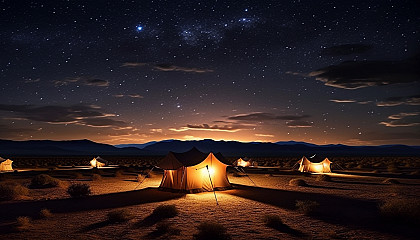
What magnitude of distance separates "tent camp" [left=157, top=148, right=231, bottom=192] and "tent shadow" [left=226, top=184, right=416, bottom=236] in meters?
1.21

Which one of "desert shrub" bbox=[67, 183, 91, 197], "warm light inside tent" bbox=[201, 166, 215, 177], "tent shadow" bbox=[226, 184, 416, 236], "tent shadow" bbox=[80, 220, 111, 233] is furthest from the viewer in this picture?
"warm light inside tent" bbox=[201, 166, 215, 177]

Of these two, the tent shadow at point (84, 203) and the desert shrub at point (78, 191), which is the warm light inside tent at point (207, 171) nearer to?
the tent shadow at point (84, 203)

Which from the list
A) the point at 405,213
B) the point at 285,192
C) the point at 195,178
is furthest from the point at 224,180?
the point at 405,213

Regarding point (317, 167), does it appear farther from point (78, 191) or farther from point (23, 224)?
point (23, 224)

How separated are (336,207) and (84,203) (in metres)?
11.5

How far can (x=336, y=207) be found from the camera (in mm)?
12945

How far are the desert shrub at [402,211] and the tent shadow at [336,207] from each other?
0.39 meters

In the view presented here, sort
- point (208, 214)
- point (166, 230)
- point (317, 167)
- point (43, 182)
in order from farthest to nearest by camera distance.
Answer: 1. point (317, 167)
2. point (43, 182)
3. point (208, 214)
4. point (166, 230)

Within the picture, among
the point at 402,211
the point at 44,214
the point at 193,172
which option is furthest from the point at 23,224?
the point at 402,211

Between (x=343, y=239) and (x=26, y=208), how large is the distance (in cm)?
1240

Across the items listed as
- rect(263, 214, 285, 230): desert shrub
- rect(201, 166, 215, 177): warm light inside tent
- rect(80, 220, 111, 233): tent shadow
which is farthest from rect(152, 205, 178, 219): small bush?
rect(201, 166, 215, 177): warm light inside tent

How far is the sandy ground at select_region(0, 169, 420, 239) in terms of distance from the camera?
8.83 meters

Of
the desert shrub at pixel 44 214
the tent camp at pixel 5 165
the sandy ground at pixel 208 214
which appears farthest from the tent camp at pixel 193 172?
the tent camp at pixel 5 165

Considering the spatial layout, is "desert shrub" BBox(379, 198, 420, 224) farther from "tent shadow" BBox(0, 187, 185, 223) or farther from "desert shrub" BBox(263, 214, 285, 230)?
"tent shadow" BBox(0, 187, 185, 223)
